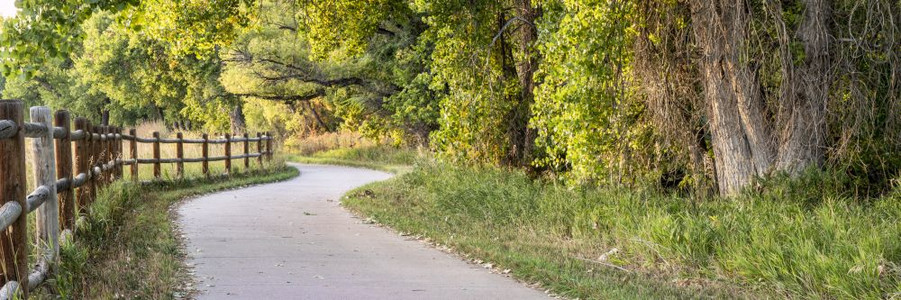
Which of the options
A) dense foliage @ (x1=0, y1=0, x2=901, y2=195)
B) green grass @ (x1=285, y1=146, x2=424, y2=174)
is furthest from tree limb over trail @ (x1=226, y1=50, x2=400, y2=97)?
A: dense foliage @ (x1=0, y1=0, x2=901, y2=195)

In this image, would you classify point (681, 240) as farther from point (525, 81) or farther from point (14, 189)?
point (525, 81)

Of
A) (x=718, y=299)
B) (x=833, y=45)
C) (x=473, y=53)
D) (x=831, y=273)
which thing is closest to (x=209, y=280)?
(x=718, y=299)

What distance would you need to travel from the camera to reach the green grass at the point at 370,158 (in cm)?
3687

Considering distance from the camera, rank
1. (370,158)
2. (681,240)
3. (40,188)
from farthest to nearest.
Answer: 1. (370,158)
2. (681,240)
3. (40,188)

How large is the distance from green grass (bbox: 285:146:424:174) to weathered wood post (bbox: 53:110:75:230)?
22.9 meters

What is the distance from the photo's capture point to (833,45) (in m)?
11.0

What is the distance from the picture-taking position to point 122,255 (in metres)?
9.55

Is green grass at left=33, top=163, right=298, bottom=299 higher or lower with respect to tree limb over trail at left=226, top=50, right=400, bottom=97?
lower

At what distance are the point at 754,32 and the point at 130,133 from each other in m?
14.2

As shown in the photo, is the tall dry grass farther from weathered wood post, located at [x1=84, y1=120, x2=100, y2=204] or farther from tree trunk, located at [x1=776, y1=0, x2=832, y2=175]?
tree trunk, located at [x1=776, y1=0, x2=832, y2=175]

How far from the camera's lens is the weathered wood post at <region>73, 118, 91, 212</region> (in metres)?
11.4

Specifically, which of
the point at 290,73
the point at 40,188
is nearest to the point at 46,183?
the point at 40,188

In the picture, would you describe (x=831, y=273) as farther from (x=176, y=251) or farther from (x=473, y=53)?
(x=473, y=53)

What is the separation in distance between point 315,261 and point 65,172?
8.86 feet
